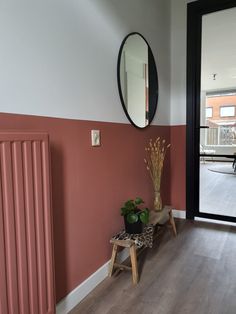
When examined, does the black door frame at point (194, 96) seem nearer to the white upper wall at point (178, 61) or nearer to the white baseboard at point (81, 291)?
the white upper wall at point (178, 61)

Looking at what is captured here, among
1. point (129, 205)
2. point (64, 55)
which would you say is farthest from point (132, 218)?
point (64, 55)

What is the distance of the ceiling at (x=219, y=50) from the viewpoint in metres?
2.76

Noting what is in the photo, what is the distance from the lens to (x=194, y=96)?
9.09 ft

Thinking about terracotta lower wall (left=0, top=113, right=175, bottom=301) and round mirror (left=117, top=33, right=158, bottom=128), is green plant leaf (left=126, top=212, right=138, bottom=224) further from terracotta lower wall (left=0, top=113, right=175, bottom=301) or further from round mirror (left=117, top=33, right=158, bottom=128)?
round mirror (left=117, top=33, right=158, bottom=128)

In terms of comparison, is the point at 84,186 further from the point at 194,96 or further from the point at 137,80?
the point at 194,96

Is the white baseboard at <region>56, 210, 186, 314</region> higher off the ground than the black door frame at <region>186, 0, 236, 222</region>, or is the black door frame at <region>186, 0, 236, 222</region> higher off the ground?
the black door frame at <region>186, 0, 236, 222</region>

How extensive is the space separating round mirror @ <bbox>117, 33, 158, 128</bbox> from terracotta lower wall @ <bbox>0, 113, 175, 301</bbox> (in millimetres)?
195

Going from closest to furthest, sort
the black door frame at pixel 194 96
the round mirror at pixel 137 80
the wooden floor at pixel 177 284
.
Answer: the wooden floor at pixel 177 284 < the round mirror at pixel 137 80 < the black door frame at pixel 194 96

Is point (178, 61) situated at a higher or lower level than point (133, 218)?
higher

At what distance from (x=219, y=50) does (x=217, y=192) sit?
2.04 m

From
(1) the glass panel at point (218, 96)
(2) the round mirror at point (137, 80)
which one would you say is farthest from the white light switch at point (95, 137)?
(1) the glass panel at point (218, 96)

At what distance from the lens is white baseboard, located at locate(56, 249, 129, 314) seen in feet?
4.56

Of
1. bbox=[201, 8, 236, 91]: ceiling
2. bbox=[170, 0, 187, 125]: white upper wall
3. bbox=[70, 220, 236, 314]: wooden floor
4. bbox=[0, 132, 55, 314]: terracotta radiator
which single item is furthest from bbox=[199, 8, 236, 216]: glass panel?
bbox=[0, 132, 55, 314]: terracotta radiator

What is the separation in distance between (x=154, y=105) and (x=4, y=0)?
5.73 feet
